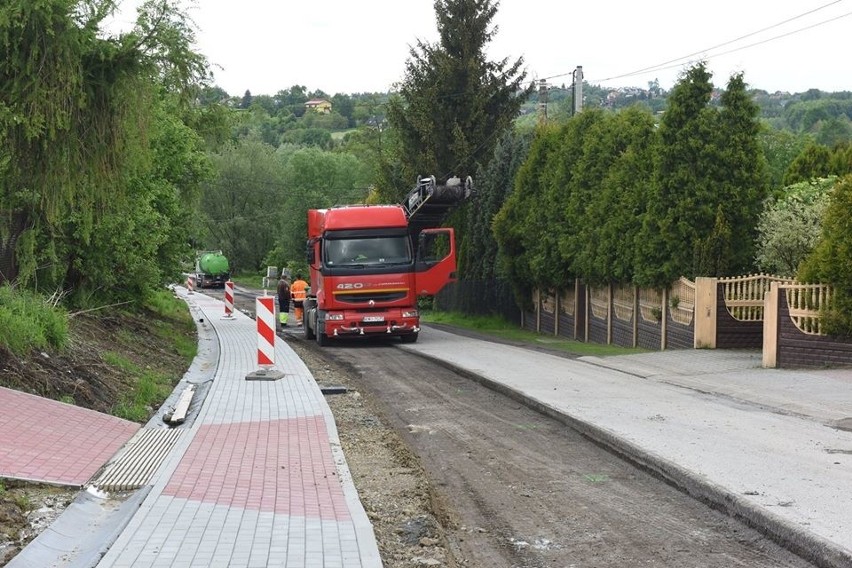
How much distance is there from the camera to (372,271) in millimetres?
26984

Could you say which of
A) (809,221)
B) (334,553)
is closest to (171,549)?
(334,553)

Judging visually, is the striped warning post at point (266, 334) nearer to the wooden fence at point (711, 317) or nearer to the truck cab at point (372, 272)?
the wooden fence at point (711, 317)

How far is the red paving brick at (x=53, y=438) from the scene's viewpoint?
883 centimetres

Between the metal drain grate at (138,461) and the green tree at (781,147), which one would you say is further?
the green tree at (781,147)

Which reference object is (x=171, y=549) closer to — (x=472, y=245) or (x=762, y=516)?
(x=762, y=516)

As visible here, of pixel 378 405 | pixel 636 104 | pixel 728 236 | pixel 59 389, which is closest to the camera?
pixel 59 389

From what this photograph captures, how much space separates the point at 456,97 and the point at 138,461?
150 feet

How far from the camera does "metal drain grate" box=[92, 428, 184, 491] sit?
8781 mm

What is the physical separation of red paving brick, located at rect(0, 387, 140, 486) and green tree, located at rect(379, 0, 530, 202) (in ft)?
140

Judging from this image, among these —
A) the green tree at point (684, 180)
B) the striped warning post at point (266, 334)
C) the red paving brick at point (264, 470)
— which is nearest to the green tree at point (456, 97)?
the green tree at point (684, 180)

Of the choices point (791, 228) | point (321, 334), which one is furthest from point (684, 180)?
point (321, 334)

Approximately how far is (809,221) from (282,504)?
1662cm

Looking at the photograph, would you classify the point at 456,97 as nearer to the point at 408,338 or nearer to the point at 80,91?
the point at 408,338

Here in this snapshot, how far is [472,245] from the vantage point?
46312 millimetres
